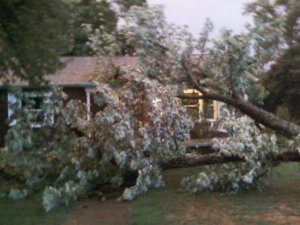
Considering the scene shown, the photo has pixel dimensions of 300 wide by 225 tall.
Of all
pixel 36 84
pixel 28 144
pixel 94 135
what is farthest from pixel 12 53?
pixel 94 135

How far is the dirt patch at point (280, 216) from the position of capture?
861 cm

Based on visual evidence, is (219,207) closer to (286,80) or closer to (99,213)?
(99,213)

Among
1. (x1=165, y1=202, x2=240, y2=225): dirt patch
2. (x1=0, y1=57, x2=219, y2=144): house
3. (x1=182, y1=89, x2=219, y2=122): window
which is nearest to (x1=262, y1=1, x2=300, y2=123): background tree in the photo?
(x1=0, y1=57, x2=219, y2=144): house

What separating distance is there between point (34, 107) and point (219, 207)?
4016mm

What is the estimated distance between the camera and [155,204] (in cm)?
998

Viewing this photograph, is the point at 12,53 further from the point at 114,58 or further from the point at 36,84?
the point at 114,58

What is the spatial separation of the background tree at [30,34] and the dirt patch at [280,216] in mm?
3890

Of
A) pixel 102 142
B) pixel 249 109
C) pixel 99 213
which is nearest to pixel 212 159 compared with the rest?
pixel 249 109

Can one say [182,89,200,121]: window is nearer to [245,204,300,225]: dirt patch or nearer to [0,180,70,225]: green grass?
[0,180,70,225]: green grass

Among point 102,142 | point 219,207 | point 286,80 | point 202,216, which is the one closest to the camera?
point 202,216

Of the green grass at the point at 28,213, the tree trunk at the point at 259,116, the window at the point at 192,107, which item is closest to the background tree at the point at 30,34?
the green grass at the point at 28,213

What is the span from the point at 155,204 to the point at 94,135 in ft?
6.85

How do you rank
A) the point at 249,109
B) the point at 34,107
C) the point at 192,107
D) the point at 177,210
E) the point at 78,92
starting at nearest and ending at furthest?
the point at 177,210, the point at 34,107, the point at 249,109, the point at 192,107, the point at 78,92

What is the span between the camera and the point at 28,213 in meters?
9.57
